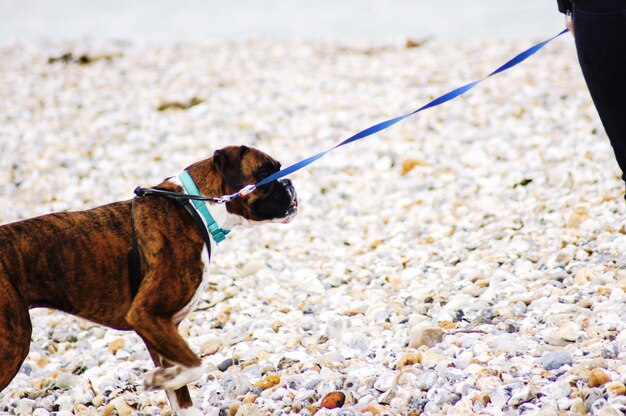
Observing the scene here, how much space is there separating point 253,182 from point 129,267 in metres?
0.80

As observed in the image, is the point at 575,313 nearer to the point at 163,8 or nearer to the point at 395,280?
the point at 395,280

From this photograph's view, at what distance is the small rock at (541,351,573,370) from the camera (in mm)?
3738

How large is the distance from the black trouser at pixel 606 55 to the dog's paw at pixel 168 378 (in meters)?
2.59

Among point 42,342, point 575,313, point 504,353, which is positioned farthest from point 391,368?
point 42,342

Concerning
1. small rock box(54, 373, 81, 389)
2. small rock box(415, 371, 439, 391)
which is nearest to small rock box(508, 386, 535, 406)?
small rock box(415, 371, 439, 391)

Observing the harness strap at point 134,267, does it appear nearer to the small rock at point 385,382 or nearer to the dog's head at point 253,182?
the dog's head at point 253,182

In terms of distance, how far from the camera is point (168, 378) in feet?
12.2

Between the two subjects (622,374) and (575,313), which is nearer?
(622,374)

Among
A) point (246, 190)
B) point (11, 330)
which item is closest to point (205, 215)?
point (246, 190)

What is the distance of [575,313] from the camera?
14.4ft

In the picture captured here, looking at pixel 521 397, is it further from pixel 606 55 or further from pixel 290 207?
pixel 606 55

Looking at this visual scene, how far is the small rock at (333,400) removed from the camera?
3.79m

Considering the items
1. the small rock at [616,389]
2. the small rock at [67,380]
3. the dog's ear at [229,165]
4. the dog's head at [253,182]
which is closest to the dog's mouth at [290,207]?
the dog's head at [253,182]

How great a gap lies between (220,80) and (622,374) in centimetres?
959
